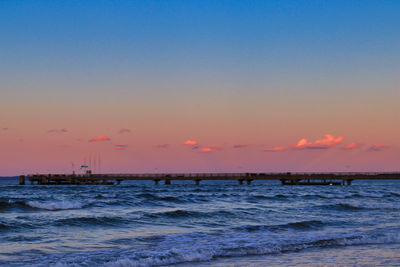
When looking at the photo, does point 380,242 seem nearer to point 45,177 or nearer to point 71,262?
point 71,262

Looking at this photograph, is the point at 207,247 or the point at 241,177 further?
the point at 241,177

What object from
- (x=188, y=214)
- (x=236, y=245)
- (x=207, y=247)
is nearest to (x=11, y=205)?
(x=188, y=214)

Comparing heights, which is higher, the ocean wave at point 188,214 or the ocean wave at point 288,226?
the ocean wave at point 188,214

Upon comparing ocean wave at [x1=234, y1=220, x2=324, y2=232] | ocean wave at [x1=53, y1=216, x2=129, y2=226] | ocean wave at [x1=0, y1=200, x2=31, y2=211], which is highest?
ocean wave at [x1=0, y1=200, x2=31, y2=211]

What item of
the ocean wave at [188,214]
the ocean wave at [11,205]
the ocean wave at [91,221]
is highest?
the ocean wave at [11,205]

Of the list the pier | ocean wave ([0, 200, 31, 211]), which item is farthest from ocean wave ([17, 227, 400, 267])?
the pier

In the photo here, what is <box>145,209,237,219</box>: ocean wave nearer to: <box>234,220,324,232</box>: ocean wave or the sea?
the sea

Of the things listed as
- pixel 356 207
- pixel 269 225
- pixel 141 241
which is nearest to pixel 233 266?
pixel 141 241

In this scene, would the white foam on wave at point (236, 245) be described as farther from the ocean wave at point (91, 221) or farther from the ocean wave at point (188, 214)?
the ocean wave at point (188, 214)

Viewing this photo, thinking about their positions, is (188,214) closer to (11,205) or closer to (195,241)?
(195,241)

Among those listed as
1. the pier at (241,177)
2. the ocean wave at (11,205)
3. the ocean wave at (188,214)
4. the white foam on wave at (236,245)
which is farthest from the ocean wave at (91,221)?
the pier at (241,177)

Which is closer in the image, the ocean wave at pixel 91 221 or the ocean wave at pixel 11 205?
the ocean wave at pixel 91 221

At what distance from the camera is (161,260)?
43.0 feet

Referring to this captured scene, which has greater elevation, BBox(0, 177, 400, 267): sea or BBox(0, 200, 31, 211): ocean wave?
BBox(0, 200, 31, 211): ocean wave
